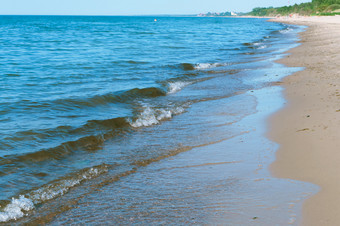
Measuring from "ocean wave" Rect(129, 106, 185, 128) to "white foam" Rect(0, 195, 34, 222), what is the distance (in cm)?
368

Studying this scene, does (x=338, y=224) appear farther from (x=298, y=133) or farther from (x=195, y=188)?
(x=298, y=133)

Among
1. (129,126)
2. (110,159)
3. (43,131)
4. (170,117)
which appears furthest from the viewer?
(170,117)

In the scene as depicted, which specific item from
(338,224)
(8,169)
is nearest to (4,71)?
(8,169)

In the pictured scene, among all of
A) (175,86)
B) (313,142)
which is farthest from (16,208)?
(175,86)

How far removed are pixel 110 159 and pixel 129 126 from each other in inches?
79.0

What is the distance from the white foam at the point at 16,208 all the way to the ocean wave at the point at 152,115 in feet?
12.1

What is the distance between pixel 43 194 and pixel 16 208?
44 cm

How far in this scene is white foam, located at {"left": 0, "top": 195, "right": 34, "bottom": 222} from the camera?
12.9 ft

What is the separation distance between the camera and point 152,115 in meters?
8.24

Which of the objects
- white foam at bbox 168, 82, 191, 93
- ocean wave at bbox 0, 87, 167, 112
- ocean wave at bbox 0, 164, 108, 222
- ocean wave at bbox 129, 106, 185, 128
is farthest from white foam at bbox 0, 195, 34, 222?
white foam at bbox 168, 82, 191, 93

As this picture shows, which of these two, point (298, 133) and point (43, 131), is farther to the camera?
point (43, 131)

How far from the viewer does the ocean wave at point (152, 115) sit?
7777 millimetres

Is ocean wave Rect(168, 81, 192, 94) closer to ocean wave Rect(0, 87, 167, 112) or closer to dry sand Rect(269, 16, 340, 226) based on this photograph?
ocean wave Rect(0, 87, 167, 112)

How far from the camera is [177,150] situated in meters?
5.98
